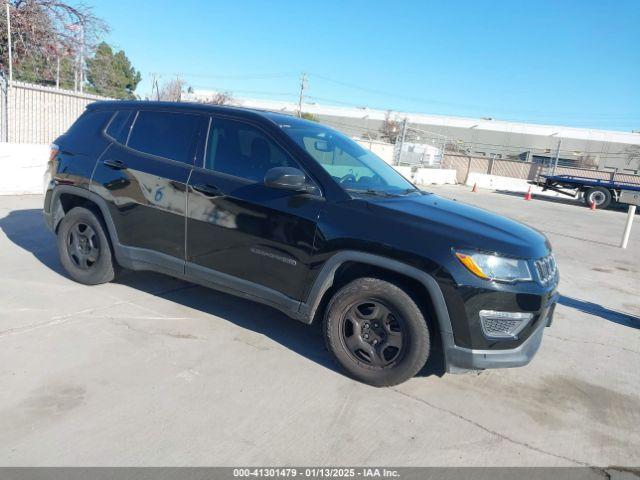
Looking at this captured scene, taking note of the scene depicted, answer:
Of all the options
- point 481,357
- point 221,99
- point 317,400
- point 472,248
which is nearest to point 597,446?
point 481,357

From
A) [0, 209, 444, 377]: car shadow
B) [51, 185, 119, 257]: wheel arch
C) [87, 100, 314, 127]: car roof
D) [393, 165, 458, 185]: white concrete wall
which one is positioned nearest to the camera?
[0, 209, 444, 377]: car shadow

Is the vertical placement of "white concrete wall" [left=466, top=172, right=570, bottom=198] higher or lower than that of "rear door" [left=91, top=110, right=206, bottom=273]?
lower

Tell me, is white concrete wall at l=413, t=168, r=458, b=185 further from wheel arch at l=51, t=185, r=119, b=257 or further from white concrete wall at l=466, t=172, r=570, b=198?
wheel arch at l=51, t=185, r=119, b=257

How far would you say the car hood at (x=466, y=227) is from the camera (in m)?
3.33

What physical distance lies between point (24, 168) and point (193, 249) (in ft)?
23.5

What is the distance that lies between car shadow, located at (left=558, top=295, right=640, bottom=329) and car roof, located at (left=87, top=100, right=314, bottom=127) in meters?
4.06

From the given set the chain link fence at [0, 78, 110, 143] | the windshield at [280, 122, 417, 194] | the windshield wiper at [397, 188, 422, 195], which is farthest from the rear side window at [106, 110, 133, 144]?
the chain link fence at [0, 78, 110, 143]

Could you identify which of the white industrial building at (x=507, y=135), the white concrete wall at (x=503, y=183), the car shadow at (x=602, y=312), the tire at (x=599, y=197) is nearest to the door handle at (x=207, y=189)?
the car shadow at (x=602, y=312)

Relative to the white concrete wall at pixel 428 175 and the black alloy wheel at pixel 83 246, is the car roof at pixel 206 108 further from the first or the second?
the white concrete wall at pixel 428 175

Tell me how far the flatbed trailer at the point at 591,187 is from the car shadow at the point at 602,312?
18026 mm

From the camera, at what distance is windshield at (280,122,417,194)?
4.02 meters

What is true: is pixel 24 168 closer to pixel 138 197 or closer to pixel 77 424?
pixel 138 197

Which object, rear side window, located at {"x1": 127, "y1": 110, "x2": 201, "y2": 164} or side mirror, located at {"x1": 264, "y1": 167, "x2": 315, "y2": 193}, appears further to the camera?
rear side window, located at {"x1": 127, "y1": 110, "x2": 201, "y2": 164}

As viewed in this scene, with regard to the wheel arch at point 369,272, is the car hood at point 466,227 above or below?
above
